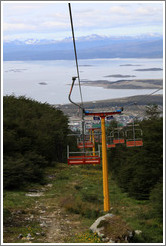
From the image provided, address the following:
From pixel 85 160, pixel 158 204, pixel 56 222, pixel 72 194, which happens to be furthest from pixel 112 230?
pixel 72 194

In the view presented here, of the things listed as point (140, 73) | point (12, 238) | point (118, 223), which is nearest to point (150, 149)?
point (118, 223)

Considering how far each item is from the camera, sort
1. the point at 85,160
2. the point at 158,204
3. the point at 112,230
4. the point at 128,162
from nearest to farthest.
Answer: the point at 112,230 < the point at 85,160 < the point at 158,204 < the point at 128,162

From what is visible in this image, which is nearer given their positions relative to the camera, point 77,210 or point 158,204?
point 158,204

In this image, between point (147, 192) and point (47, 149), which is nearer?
point (147, 192)

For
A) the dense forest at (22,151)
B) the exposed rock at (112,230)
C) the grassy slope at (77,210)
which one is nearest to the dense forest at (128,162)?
the dense forest at (22,151)

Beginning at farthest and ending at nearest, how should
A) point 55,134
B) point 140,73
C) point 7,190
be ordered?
point 140,73 < point 55,134 < point 7,190

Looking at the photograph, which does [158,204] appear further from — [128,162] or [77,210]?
[128,162]

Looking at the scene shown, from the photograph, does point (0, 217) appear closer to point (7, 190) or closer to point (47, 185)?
point (7, 190)

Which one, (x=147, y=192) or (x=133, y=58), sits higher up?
(x=133, y=58)
